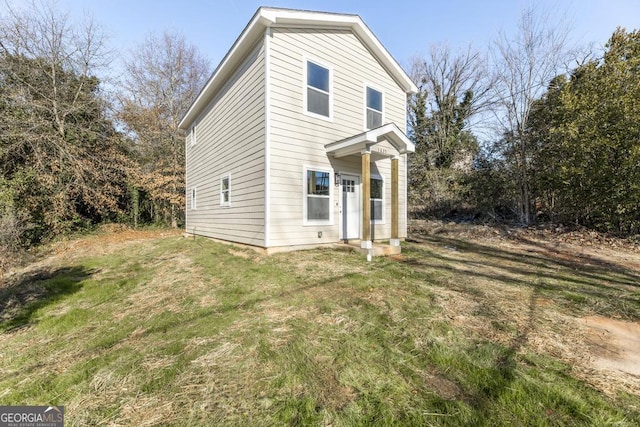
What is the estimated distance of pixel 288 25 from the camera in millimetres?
6512

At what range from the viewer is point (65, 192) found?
434 inches

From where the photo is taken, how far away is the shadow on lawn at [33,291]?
3.69m

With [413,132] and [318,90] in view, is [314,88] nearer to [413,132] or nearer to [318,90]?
[318,90]

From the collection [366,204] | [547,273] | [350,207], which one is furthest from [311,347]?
[350,207]

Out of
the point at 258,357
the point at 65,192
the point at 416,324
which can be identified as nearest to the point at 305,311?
the point at 258,357

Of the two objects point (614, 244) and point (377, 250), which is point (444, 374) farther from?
point (614, 244)

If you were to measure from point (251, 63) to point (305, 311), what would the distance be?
6.46 meters

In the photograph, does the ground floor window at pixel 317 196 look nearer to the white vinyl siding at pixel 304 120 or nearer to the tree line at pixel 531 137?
the white vinyl siding at pixel 304 120

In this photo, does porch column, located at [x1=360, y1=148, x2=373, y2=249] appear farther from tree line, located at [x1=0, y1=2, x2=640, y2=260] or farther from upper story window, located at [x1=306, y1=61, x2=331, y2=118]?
tree line, located at [x1=0, y1=2, x2=640, y2=260]

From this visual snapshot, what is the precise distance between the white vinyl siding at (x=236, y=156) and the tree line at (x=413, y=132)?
5.38 m

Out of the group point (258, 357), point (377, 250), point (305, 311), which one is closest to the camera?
point (258, 357)

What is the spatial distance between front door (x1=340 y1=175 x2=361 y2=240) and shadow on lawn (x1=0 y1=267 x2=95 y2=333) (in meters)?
5.85

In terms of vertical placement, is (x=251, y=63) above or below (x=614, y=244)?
above

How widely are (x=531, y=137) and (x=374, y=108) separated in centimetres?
746
